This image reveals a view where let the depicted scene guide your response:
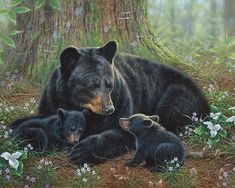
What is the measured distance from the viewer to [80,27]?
7.82 m

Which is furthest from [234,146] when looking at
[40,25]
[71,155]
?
[40,25]

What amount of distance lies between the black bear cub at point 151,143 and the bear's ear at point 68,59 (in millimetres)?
857

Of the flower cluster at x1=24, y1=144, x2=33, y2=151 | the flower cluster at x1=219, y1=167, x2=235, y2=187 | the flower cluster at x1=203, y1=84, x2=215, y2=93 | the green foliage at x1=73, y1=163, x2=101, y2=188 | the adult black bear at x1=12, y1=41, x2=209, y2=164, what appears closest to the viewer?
the green foliage at x1=73, y1=163, x2=101, y2=188

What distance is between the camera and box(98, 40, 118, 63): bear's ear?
634 cm

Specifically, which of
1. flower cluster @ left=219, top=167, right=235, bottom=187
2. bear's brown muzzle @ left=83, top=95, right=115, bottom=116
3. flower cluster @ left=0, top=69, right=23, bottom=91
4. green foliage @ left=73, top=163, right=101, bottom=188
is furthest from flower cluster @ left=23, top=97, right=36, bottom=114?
flower cluster @ left=219, top=167, right=235, bottom=187

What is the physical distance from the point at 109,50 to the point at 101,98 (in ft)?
2.14

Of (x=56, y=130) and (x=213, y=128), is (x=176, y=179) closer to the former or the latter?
(x=213, y=128)

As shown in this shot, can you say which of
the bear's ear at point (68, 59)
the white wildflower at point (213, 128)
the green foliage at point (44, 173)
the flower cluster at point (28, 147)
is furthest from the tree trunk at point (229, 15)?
the green foliage at point (44, 173)

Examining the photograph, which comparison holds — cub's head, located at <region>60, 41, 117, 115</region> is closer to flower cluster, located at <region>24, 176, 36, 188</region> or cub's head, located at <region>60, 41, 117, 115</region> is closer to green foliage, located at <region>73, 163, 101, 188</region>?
green foliage, located at <region>73, 163, 101, 188</region>

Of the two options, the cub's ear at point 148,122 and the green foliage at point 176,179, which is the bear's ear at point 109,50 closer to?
the cub's ear at point 148,122

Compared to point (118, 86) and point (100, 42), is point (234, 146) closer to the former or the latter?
point (118, 86)

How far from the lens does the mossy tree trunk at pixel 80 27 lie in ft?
25.6

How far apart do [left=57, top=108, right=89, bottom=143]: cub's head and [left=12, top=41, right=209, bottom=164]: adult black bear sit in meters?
0.10

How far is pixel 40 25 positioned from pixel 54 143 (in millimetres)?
2339
